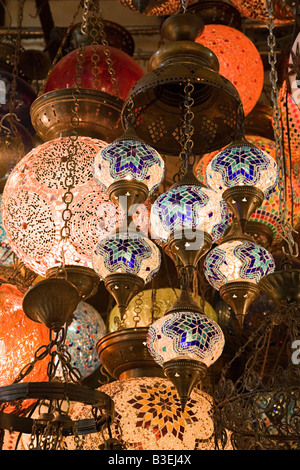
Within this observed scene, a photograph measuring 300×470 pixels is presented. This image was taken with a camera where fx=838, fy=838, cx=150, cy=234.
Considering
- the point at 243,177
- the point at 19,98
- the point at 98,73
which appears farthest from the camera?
the point at 19,98

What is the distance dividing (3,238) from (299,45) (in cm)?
94

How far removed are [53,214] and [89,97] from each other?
1.23 feet

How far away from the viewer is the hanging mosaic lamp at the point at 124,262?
1.64m

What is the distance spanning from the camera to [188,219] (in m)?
1.60

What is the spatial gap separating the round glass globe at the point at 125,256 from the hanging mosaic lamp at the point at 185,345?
0.11 metres

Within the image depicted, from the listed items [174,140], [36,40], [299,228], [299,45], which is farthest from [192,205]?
[36,40]

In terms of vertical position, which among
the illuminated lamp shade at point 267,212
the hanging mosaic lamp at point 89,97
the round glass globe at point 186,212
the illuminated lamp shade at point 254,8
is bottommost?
the round glass globe at point 186,212

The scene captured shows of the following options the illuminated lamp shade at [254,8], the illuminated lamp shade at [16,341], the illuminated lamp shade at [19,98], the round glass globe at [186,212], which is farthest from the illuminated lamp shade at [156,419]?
the illuminated lamp shade at [254,8]

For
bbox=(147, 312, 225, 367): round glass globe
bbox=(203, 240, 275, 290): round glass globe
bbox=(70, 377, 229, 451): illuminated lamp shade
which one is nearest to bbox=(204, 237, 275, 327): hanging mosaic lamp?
bbox=(203, 240, 275, 290): round glass globe

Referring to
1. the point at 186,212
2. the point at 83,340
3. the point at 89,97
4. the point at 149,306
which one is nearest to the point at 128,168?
the point at 186,212

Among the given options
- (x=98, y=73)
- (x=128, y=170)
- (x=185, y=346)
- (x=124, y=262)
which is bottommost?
(x=185, y=346)

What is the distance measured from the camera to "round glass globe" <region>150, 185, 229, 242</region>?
160 centimetres

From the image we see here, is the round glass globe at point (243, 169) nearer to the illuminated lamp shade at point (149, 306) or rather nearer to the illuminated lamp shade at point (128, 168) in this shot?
the illuminated lamp shade at point (128, 168)

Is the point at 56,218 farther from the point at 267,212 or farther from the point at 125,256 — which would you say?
the point at 267,212
